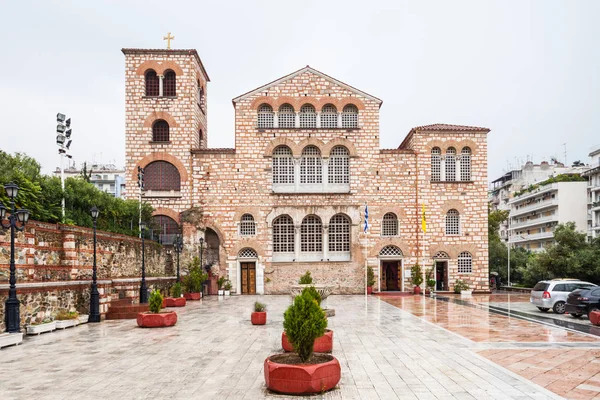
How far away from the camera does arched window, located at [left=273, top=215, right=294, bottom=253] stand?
3625cm

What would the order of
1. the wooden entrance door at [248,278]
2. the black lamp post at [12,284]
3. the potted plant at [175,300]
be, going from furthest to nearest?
the wooden entrance door at [248,278]
the potted plant at [175,300]
the black lamp post at [12,284]

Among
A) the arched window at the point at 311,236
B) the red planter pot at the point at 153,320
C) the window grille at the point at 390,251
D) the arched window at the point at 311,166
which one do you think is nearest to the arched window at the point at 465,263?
the window grille at the point at 390,251

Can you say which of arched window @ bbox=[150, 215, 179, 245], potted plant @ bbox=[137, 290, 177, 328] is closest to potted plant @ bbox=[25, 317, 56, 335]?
potted plant @ bbox=[137, 290, 177, 328]

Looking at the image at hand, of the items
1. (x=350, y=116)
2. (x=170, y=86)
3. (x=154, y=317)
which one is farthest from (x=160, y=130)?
(x=154, y=317)

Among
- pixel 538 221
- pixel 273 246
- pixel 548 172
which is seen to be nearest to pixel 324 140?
pixel 273 246

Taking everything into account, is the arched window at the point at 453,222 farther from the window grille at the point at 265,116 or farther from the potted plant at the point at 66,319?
the potted plant at the point at 66,319

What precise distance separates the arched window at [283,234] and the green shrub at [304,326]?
1060 inches

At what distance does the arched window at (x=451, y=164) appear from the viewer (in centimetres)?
3681

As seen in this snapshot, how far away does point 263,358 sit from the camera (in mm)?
12180

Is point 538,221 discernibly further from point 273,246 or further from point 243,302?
point 243,302

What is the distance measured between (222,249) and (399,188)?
12.7 m

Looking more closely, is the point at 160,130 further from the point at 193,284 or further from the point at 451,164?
the point at 451,164

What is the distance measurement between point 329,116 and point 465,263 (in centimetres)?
1374

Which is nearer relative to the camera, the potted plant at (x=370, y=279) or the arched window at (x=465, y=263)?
the potted plant at (x=370, y=279)
